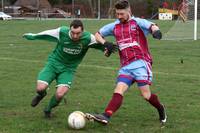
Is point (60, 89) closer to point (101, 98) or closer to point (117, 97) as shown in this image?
point (117, 97)

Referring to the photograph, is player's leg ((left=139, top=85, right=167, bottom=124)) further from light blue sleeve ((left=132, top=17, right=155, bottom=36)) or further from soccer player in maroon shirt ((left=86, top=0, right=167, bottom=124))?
light blue sleeve ((left=132, top=17, right=155, bottom=36))

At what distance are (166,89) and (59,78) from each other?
3.74m

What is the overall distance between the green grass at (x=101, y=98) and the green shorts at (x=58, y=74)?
60 centimetres

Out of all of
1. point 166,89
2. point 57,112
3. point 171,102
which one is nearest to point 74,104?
point 57,112

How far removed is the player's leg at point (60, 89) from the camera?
28.0 feet

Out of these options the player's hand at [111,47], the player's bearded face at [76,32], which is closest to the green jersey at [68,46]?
the player's bearded face at [76,32]

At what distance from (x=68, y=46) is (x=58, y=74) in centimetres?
53

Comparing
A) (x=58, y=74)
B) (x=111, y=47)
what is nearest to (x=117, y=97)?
(x=111, y=47)

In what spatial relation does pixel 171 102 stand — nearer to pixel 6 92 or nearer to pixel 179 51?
pixel 6 92

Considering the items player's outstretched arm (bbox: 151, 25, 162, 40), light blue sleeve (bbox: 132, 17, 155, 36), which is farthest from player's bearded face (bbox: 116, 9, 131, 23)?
player's outstretched arm (bbox: 151, 25, 162, 40)

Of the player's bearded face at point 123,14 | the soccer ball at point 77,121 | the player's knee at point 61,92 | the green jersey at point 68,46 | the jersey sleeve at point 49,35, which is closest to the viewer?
the soccer ball at point 77,121

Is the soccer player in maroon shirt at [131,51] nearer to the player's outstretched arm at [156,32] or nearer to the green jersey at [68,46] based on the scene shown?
the player's outstretched arm at [156,32]

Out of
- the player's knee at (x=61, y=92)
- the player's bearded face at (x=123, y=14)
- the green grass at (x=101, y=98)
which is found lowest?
the green grass at (x=101, y=98)

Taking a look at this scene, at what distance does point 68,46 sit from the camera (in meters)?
8.64
